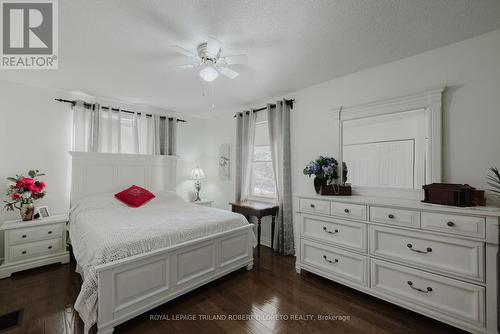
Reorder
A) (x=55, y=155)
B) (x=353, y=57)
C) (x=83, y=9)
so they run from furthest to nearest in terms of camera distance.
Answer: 1. (x=55, y=155)
2. (x=353, y=57)
3. (x=83, y=9)

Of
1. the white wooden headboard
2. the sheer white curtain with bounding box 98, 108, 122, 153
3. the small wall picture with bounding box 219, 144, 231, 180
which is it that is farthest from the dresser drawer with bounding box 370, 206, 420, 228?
the sheer white curtain with bounding box 98, 108, 122, 153

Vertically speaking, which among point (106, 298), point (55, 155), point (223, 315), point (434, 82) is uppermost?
point (434, 82)

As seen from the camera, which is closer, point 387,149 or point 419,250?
point 419,250

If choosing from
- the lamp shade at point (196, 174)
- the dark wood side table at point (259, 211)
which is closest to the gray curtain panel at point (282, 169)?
the dark wood side table at point (259, 211)

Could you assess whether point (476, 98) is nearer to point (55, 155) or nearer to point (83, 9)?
point (83, 9)

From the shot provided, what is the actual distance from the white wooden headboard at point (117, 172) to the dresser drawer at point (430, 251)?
144 inches

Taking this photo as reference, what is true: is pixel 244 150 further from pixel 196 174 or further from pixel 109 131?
pixel 109 131

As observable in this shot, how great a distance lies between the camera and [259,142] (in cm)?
405

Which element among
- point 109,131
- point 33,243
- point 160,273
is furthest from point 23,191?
point 160,273

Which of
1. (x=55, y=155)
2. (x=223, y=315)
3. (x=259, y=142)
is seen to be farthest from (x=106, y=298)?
(x=259, y=142)

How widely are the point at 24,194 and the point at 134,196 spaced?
1279mm

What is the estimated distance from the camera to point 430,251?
1845 millimetres

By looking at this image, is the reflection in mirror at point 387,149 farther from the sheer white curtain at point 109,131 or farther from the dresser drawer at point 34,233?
the dresser drawer at point 34,233

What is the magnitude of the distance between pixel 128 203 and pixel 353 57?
12.2 feet
